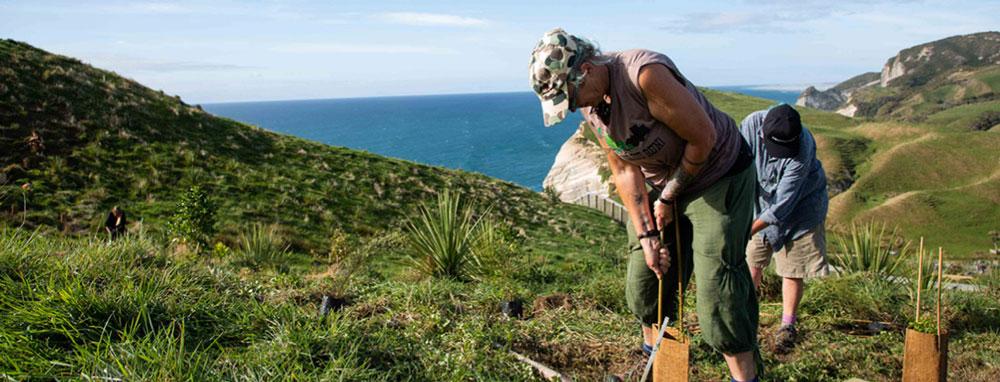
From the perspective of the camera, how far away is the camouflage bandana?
8.64 feet

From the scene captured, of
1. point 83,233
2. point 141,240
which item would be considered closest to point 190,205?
point 83,233

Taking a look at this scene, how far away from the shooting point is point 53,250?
4.61m

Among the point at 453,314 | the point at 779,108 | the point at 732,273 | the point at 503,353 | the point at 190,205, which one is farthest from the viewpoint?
the point at 190,205

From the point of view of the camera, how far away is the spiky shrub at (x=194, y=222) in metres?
9.25

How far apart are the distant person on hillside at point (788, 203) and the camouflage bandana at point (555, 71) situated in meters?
1.97

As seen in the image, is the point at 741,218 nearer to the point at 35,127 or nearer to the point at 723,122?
the point at 723,122

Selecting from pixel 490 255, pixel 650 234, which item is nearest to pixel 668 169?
pixel 650 234

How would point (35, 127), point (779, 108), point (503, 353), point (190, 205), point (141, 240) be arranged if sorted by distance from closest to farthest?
point (503, 353) < point (779, 108) < point (141, 240) < point (190, 205) < point (35, 127)

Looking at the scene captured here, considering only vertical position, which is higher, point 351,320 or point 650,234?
point 650,234

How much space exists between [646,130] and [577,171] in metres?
86.9

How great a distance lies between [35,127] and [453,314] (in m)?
14.7

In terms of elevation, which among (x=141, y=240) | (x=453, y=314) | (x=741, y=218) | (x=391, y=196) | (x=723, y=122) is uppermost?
(x=723, y=122)

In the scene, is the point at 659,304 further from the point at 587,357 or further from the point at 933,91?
the point at 933,91

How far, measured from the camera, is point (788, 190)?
13.5ft
